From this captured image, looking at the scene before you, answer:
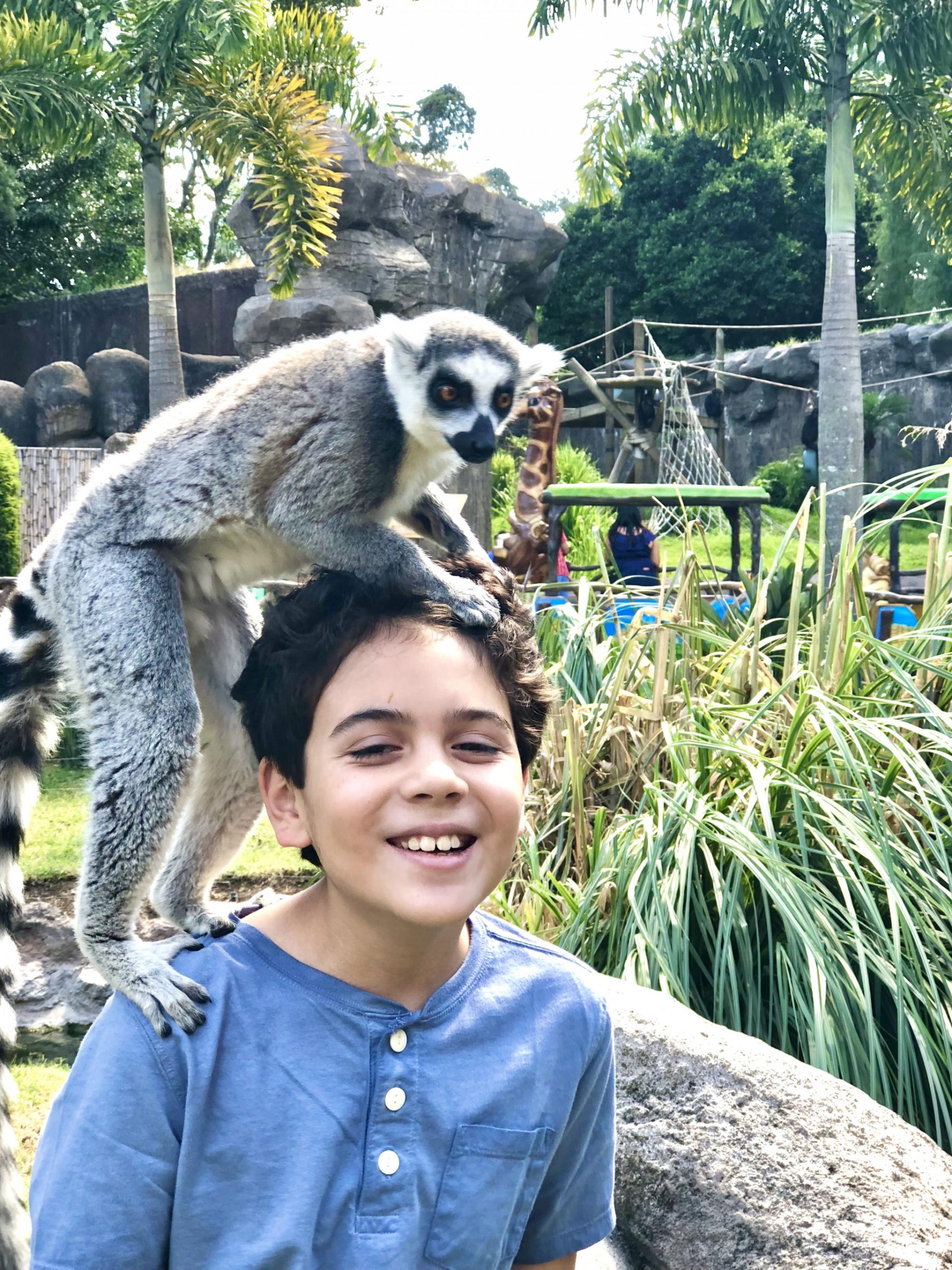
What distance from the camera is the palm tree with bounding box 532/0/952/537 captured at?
34.1 feet

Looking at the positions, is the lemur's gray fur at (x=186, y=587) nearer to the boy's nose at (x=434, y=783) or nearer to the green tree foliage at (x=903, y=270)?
the boy's nose at (x=434, y=783)

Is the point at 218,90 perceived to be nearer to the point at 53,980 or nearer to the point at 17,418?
the point at 17,418

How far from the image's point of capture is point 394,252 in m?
15.8

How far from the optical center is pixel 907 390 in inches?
891

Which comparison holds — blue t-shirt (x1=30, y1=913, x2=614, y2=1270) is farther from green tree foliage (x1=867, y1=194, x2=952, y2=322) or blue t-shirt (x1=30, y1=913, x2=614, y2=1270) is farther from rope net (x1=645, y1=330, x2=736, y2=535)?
green tree foliage (x1=867, y1=194, x2=952, y2=322)

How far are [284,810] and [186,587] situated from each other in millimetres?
990

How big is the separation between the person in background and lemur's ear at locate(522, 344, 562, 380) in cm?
652

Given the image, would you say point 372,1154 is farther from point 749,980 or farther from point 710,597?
point 710,597

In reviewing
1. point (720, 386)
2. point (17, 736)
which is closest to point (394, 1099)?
point (17, 736)

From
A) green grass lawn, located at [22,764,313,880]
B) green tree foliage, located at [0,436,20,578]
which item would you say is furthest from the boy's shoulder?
green tree foliage, located at [0,436,20,578]

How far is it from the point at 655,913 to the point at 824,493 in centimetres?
192

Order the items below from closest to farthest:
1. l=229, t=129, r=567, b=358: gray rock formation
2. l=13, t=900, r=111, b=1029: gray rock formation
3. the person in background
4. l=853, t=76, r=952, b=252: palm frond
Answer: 1. l=13, t=900, r=111, b=1029: gray rock formation
2. the person in background
3. l=853, t=76, r=952, b=252: palm frond
4. l=229, t=129, r=567, b=358: gray rock formation

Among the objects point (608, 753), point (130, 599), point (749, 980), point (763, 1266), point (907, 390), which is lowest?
point (763, 1266)

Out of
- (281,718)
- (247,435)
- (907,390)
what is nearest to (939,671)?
(247,435)
